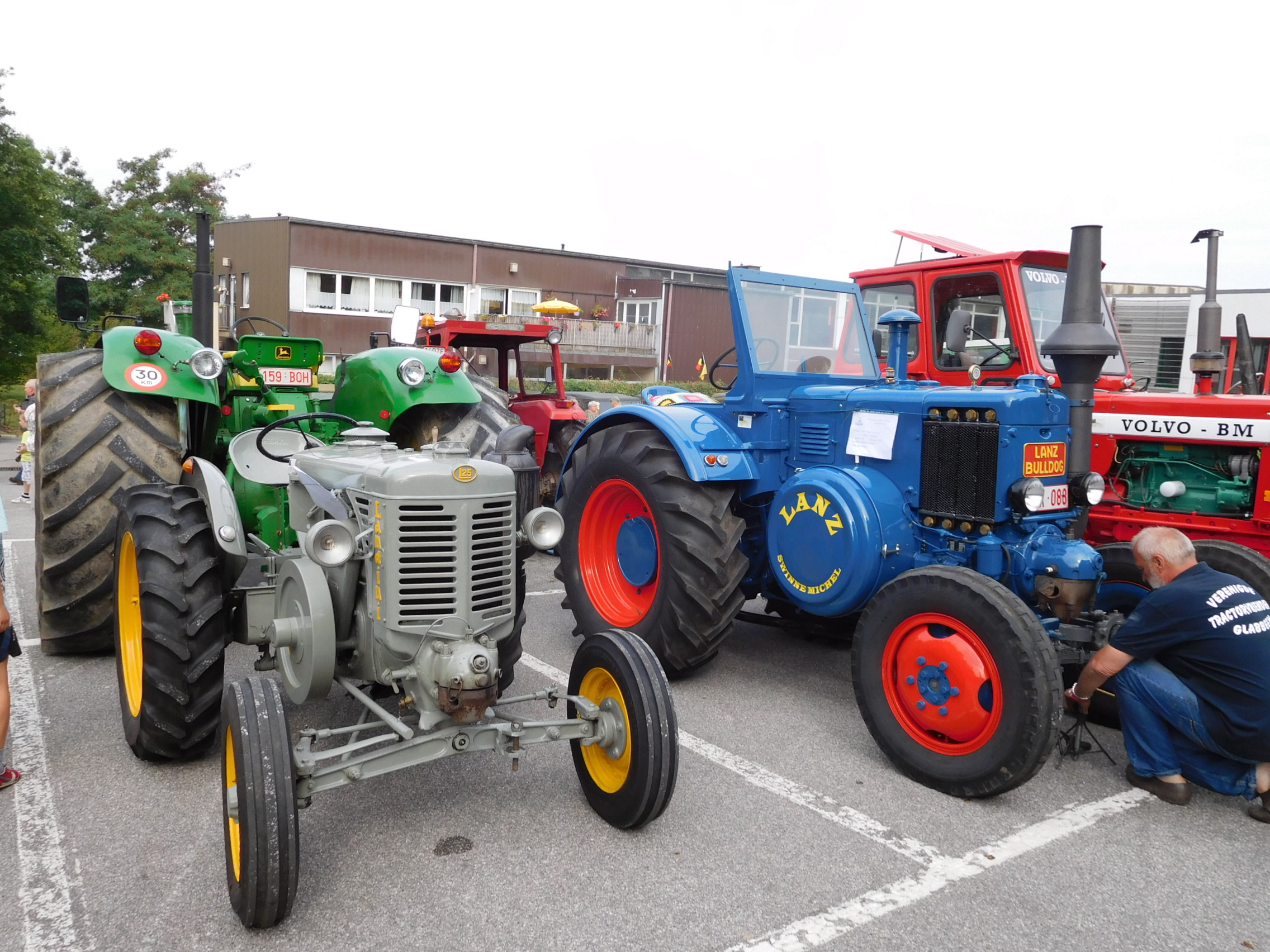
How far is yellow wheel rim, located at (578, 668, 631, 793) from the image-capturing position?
116 inches

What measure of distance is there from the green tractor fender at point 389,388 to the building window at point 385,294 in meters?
20.3

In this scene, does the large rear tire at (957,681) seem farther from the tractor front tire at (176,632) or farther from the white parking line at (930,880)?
the tractor front tire at (176,632)

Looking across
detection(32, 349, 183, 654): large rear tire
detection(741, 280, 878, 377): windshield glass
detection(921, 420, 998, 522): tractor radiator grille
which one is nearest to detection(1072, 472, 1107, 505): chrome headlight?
detection(921, 420, 998, 522): tractor radiator grille

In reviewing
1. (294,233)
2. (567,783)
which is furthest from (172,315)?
(294,233)

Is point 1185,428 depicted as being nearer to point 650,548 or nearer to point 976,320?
point 976,320

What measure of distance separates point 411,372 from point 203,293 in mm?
1752

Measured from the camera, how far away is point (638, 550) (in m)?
4.79

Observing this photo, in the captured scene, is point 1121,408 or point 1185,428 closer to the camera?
point 1185,428

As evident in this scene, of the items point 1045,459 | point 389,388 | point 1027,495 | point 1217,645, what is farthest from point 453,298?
point 1217,645

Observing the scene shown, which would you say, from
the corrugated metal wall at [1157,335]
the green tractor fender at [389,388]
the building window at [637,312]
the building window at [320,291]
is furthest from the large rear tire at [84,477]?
the building window at [637,312]

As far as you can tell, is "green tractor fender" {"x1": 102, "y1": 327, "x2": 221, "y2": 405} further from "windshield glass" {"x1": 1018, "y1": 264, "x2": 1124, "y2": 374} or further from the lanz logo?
"windshield glass" {"x1": 1018, "y1": 264, "x2": 1124, "y2": 374}

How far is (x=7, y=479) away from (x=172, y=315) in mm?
7850

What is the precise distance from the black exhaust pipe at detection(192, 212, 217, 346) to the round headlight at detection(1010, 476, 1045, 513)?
467cm

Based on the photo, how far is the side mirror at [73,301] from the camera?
15.4ft
